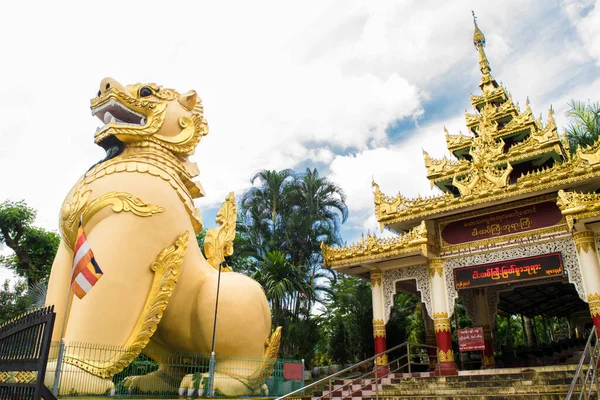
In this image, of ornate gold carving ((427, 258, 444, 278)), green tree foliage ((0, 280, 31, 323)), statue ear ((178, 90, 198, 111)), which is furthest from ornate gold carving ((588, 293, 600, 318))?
green tree foliage ((0, 280, 31, 323))

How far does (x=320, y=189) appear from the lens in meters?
23.0

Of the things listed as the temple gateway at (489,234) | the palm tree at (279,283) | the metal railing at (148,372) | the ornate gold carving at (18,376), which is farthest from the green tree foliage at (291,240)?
the ornate gold carving at (18,376)

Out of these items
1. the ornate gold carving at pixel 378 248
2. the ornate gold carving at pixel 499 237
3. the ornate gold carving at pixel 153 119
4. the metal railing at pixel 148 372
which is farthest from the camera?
the ornate gold carving at pixel 378 248

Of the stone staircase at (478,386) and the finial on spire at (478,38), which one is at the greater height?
the finial on spire at (478,38)

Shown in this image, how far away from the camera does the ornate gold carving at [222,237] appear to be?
9.33 meters

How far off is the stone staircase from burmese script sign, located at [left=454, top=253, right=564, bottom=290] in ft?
6.61

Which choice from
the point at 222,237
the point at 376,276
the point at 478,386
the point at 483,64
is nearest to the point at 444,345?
the point at 478,386

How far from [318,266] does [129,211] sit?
13.9m

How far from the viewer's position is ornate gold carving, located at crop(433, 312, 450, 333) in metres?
11.3

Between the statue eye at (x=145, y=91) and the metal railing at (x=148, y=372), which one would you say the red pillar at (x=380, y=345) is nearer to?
the metal railing at (x=148, y=372)

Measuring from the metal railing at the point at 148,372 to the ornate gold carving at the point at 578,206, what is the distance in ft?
20.9

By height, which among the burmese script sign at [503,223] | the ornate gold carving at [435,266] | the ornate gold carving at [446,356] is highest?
the burmese script sign at [503,223]

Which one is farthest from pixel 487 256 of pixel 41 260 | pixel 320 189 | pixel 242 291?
pixel 41 260

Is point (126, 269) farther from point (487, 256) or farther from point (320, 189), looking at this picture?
point (320, 189)
